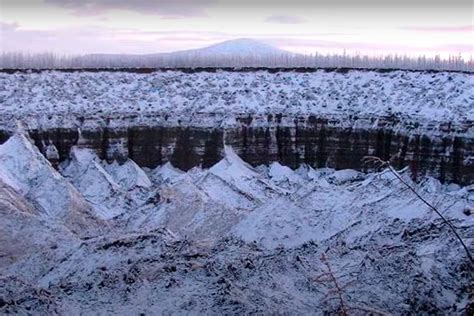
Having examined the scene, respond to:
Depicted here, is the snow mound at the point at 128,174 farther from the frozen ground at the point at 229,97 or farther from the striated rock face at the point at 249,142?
the frozen ground at the point at 229,97

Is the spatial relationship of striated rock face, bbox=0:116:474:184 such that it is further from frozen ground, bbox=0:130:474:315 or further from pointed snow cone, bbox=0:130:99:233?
pointed snow cone, bbox=0:130:99:233

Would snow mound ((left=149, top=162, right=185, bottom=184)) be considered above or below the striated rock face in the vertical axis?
below

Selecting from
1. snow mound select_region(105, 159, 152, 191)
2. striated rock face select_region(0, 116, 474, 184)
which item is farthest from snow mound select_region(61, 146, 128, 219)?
striated rock face select_region(0, 116, 474, 184)

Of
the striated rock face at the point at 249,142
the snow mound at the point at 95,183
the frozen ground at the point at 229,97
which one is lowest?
the snow mound at the point at 95,183

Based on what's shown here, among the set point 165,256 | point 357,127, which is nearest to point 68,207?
point 165,256

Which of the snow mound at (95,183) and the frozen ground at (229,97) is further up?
the frozen ground at (229,97)

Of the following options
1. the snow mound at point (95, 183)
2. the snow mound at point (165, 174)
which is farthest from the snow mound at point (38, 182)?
the snow mound at point (165, 174)
